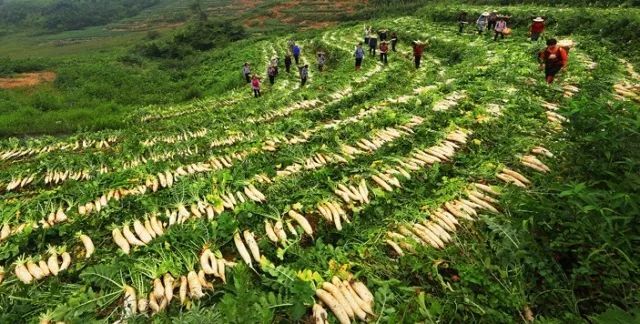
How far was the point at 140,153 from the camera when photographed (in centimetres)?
1130

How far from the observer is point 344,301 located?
431cm

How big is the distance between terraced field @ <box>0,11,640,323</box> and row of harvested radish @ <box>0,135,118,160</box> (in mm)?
3514

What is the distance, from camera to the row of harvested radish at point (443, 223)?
5172 millimetres

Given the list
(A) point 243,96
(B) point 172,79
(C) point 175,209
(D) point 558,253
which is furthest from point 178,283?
(B) point 172,79

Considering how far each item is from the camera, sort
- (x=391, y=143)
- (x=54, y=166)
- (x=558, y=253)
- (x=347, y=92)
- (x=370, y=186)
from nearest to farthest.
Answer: (x=558, y=253)
(x=370, y=186)
(x=391, y=143)
(x=54, y=166)
(x=347, y=92)

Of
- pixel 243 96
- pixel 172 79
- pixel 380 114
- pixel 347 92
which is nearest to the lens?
pixel 380 114

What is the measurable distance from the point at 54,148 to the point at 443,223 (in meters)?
14.1

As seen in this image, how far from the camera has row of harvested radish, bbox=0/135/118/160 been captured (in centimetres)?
1366

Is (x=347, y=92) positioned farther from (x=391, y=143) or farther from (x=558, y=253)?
(x=558, y=253)

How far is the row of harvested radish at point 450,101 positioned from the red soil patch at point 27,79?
32402mm

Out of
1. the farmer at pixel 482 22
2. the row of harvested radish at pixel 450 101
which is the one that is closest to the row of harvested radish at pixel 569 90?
the row of harvested radish at pixel 450 101

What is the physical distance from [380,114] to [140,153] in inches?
265

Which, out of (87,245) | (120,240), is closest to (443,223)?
(120,240)

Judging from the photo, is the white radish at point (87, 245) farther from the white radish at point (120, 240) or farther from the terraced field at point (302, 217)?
the white radish at point (120, 240)
